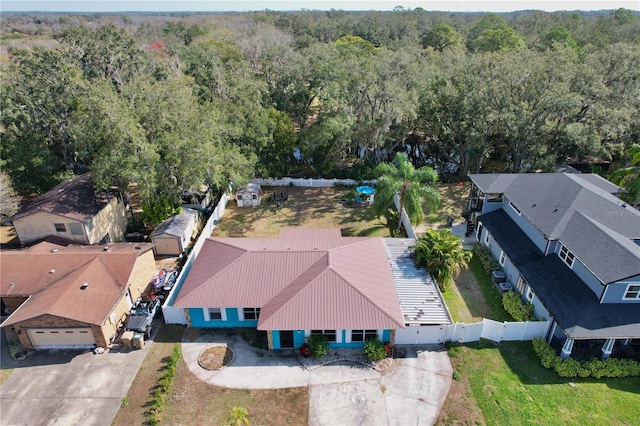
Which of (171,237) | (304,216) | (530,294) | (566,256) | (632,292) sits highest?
(566,256)

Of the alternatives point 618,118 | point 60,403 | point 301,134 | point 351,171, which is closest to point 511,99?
point 618,118

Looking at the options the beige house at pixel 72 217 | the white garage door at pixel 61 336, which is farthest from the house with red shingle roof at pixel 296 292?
the beige house at pixel 72 217

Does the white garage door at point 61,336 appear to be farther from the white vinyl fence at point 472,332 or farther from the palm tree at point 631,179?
the palm tree at point 631,179

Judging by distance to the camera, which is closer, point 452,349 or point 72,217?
point 452,349

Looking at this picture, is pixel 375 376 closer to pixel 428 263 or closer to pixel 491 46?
pixel 428 263

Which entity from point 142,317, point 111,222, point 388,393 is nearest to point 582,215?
point 388,393

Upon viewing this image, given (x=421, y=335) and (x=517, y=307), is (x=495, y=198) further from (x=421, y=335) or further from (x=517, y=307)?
(x=421, y=335)

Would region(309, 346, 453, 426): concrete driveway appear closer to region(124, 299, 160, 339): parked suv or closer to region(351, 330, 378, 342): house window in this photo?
region(351, 330, 378, 342): house window
